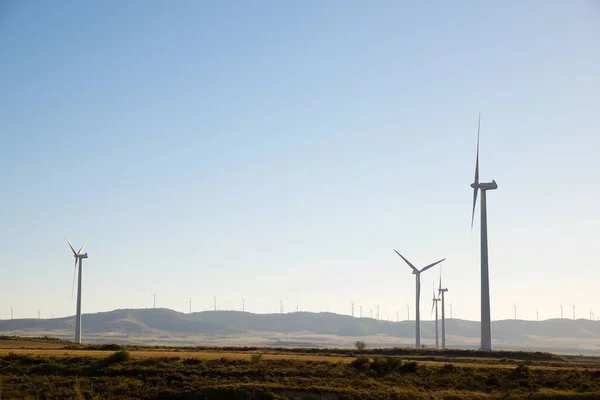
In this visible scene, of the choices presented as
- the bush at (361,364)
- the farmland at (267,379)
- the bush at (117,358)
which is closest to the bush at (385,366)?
the farmland at (267,379)

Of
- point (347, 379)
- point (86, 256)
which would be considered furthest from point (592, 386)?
point (86, 256)

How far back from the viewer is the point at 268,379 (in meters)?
66.5

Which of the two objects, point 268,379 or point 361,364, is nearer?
point 268,379

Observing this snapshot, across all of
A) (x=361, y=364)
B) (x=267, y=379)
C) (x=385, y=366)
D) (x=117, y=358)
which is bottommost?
(x=267, y=379)

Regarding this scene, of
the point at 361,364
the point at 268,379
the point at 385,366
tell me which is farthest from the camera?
the point at 361,364

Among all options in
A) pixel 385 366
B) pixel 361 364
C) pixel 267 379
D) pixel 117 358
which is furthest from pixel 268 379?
pixel 117 358

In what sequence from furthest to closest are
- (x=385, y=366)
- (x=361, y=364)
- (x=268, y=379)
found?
(x=361, y=364) → (x=385, y=366) → (x=268, y=379)

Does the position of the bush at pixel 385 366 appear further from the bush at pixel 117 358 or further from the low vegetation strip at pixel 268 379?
the bush at pixel 117 358

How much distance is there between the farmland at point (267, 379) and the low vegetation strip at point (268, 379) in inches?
3.2

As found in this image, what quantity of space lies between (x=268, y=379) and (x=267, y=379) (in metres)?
0.11

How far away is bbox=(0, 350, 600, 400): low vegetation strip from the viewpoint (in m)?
63.4

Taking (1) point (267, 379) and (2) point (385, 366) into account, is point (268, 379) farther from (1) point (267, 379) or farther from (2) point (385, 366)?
(2) point (385, 366)

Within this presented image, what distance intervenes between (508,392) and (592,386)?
8.40m

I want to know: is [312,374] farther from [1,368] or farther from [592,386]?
[1,368]
